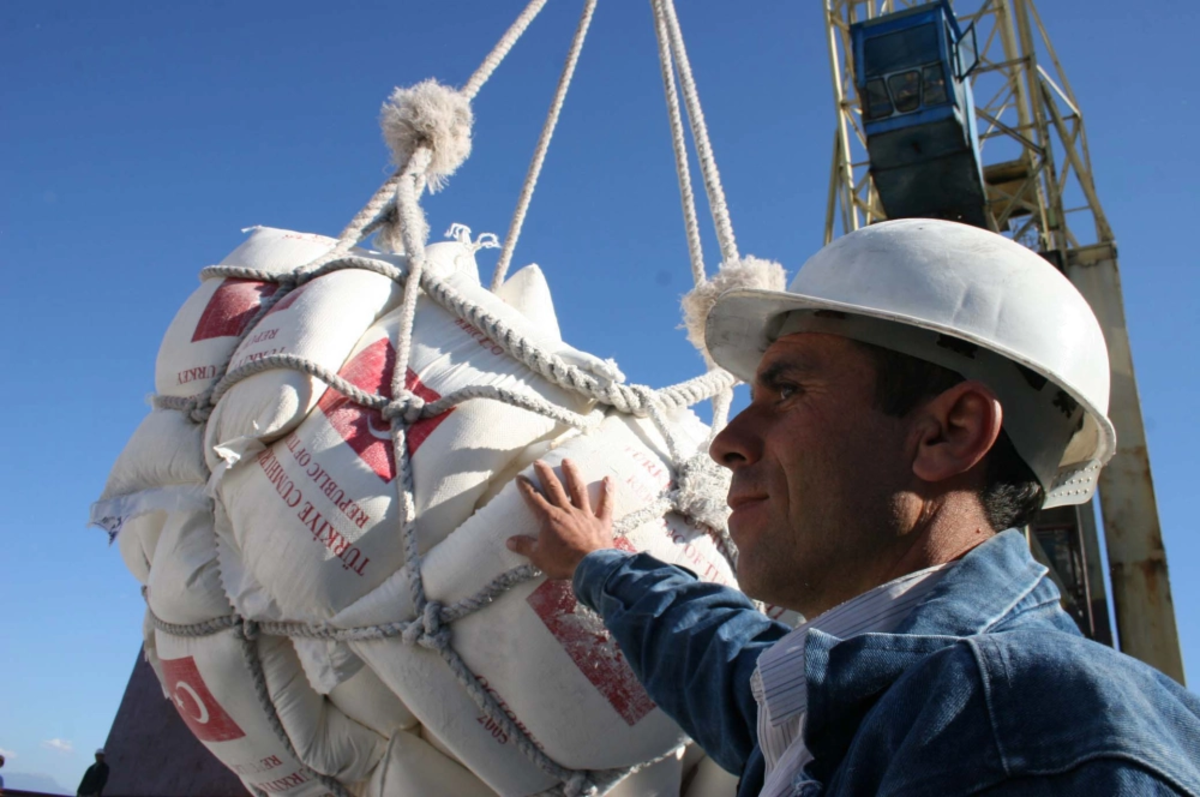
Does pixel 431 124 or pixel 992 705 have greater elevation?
pixel 431 124

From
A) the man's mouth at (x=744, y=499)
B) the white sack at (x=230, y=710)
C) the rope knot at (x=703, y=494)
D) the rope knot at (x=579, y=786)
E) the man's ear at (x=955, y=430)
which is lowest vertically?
the rope knot at (x=579, y=786)

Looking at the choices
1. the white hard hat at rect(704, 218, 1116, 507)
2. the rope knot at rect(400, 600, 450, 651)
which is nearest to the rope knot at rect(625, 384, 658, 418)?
the rope knot at rect(400, 600, 450, 651)

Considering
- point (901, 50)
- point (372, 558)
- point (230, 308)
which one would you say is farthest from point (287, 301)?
point (901, 50)

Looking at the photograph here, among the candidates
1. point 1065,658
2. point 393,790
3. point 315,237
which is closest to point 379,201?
point 315,237

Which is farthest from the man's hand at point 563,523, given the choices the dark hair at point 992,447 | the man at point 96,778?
the man at point 96,778

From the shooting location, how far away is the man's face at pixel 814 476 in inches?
49.7

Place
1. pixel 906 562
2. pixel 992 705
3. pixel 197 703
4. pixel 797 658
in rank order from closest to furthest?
pixel 992 705, pixel 797 658, pixel 906 562, pixel 197 703

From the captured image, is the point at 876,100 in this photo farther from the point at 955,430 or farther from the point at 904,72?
the point at 955,430

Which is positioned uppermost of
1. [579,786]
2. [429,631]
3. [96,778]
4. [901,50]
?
[901,50]

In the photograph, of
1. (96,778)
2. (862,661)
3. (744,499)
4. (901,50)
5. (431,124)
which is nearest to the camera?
(862,661)

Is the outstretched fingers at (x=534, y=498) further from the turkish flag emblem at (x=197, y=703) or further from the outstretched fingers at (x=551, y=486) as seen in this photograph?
the turkish flag emblem at (x=197, y=703)

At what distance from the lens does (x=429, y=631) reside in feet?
6.25

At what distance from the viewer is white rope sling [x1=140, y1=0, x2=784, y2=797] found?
1955 millimetres

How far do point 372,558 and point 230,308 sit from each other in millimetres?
852
